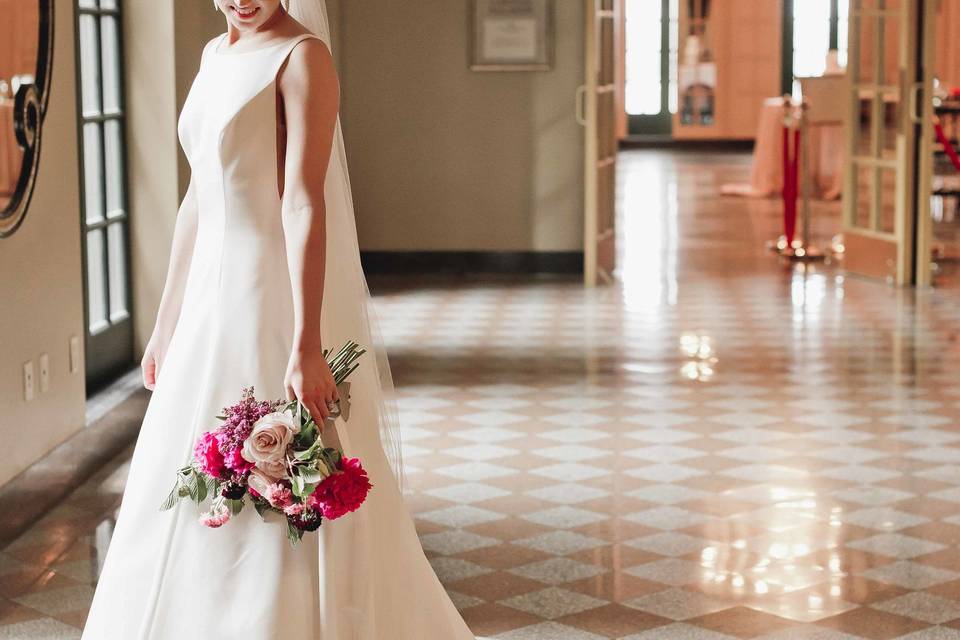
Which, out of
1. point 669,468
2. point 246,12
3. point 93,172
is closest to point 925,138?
point 669,468

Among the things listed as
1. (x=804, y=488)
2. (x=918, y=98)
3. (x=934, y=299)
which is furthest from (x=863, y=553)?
(x=918, y=98)

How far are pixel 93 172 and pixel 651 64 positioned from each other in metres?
17.7

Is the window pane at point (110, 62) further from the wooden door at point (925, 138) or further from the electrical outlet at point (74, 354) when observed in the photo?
the wooden door at point (925, 138)

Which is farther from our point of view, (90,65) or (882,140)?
(882,140)

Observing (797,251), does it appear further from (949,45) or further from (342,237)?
(949,45)

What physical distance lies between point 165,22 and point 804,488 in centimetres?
324

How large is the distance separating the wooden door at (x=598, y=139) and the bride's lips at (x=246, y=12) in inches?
263

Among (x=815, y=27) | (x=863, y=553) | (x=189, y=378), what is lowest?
(x=863, y=553)

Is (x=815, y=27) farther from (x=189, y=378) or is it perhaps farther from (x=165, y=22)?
(x=189, y=378)

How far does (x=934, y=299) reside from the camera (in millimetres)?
8781

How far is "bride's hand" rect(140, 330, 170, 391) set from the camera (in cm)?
289

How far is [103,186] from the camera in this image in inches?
242

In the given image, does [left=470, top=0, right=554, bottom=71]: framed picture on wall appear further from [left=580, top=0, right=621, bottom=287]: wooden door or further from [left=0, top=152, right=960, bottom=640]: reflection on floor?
[left=0, top=152, right=960, bottom=640]: reflection on floor

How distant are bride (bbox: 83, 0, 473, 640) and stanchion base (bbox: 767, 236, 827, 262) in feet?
27.0
